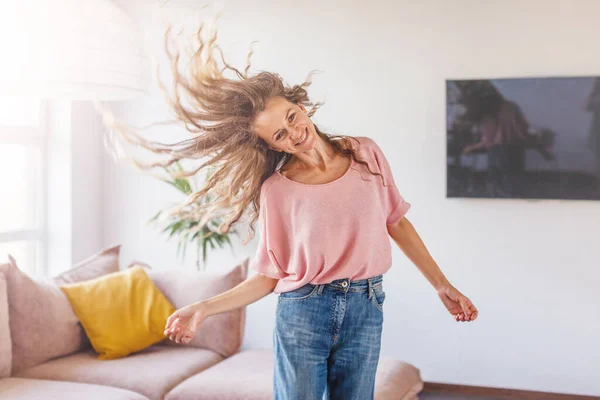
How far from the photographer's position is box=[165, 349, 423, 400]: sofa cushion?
2.77 meters

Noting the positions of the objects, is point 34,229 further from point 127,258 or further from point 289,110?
point 289,110

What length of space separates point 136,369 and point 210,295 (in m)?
0.50

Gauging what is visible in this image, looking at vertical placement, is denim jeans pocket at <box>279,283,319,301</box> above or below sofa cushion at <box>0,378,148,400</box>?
above

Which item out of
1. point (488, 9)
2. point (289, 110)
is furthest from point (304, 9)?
point (289, 110)

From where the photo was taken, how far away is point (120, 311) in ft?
10.7

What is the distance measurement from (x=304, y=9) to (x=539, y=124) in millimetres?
1478

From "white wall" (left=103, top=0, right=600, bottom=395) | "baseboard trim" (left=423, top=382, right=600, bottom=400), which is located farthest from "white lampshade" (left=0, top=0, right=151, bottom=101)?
"baseboard trim" (left=423, top=382, right=600, bottom=400)

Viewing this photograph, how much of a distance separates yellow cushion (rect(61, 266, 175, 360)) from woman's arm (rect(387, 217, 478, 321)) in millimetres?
1637

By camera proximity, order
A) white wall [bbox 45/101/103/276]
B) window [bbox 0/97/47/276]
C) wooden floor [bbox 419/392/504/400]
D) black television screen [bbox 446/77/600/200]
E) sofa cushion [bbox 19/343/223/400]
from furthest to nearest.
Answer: white wall [bbox 45/101/103/276]
window [bbox 0/97/47/276]
wooden floor [bbox 419/392/504/400]
black television screen [bbox 446/77/600/200]
sofa cushion [bbox 19/343/223/400]

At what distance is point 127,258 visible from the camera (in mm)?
4777

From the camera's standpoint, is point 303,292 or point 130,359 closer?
point 303,292

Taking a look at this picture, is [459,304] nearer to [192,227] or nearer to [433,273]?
[433,273]

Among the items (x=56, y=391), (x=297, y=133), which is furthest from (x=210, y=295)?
(x=297, y=133)

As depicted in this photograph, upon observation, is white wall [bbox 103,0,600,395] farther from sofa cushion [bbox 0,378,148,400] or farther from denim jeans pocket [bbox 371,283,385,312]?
denim jeans pocket [bbox 371,283,385,312]
